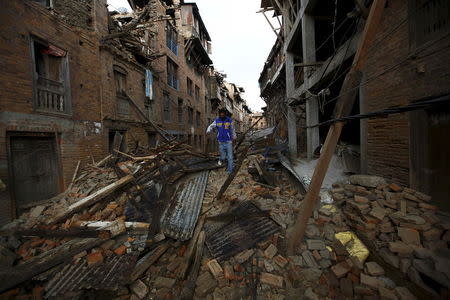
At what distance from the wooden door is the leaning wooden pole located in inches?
314

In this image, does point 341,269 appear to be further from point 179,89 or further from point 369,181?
point 179,89

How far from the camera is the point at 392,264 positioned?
262cm

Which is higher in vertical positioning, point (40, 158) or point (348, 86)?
point (348, 86)

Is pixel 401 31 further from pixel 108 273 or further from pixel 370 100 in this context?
pixel 108 273

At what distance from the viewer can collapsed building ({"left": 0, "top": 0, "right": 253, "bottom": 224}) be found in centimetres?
521

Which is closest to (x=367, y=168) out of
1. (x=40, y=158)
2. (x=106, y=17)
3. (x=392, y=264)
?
(x=392, y=264)

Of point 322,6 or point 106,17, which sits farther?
point 106,17

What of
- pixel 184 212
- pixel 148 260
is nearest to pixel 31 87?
pixel 184 212

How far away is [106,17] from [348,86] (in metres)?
11.6

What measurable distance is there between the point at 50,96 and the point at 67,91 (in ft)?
2.40

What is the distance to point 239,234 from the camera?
381 cm

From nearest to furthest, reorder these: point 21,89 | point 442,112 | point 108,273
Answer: point 108,273, point 442,112, point 21,89

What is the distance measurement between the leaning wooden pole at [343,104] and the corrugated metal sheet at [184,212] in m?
2.22

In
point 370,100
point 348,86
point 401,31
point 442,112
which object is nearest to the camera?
point 348,86
